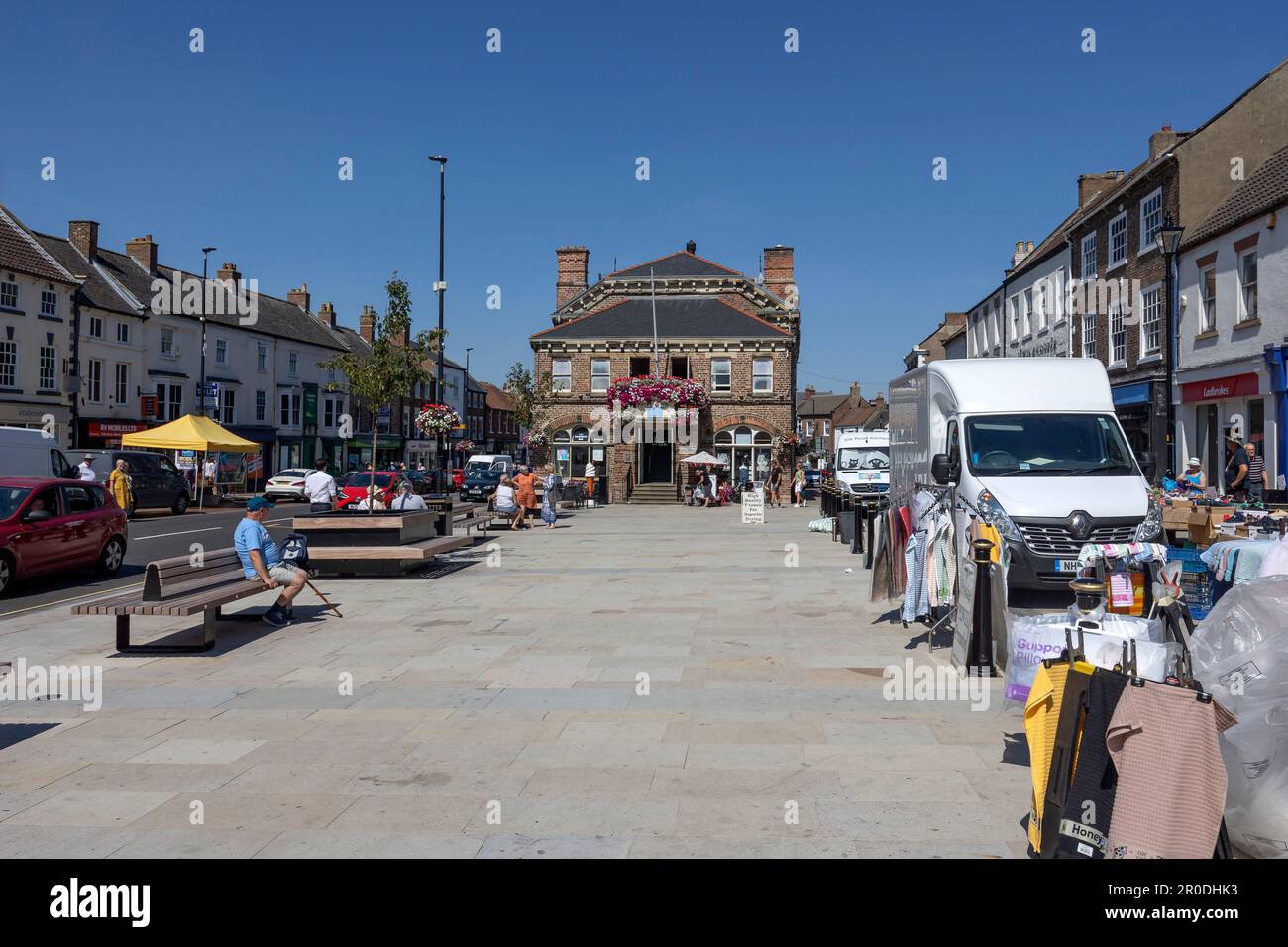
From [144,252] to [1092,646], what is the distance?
5353 cm

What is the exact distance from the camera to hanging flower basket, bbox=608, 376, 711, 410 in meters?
43.8

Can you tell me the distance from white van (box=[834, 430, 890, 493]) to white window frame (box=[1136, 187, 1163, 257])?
26.5 feet

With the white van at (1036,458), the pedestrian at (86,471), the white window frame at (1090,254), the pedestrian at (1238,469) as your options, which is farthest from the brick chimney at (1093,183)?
the pedestrian at (86,471)

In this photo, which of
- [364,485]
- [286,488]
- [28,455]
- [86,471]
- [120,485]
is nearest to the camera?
[28,455]

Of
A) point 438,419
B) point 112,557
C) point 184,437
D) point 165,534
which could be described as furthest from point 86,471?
point 112,557

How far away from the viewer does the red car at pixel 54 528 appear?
534 inches

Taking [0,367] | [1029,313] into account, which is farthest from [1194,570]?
[0,367]

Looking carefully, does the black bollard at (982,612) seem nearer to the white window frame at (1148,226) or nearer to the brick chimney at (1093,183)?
the white window frame at (1148,226)

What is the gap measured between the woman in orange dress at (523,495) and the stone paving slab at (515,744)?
45.9 ft

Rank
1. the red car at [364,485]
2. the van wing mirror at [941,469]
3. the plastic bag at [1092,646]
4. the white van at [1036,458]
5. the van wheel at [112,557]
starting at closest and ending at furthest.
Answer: the plastic bag at [1092,646] < the white van at [1036,458] < the van wing mirror at [941,469] < the van wheel at [112,557] < the red car at [364,485]

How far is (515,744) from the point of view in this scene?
6.22 meters

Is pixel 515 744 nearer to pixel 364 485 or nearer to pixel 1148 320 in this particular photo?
pixel 1148 320

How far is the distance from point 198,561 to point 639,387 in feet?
Result: 112
